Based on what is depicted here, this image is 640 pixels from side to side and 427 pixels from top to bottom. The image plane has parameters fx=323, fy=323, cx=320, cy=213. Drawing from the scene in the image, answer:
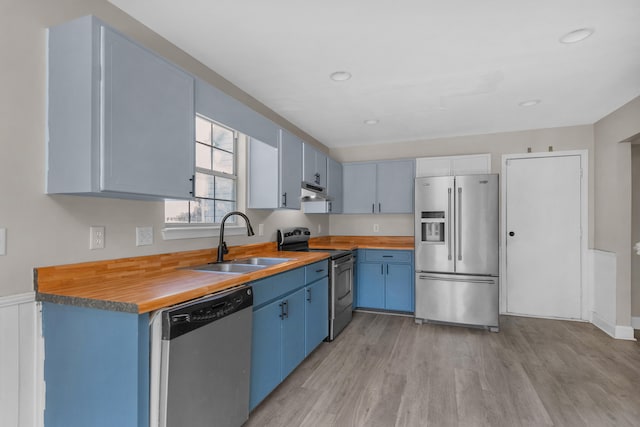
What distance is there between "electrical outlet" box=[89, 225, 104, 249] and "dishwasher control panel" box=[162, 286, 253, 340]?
0.68 m

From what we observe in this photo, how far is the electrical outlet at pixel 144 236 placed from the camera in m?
1.97

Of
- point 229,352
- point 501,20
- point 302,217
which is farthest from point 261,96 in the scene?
point 229,352

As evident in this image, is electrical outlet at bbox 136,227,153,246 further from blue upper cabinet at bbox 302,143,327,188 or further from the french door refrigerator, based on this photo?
the french door refrigerator

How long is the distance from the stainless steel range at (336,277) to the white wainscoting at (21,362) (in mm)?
2202

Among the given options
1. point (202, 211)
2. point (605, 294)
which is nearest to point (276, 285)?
point (202, 211)

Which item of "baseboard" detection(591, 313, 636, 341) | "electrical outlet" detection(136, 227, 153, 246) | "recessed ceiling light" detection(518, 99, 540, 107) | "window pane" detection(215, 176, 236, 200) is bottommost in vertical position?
"baseboard" detection(591, 313, 636, 341)

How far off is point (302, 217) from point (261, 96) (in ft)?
5.43

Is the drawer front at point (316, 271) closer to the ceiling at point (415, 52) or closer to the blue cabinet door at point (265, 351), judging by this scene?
the blue cabinet door at point (265, 351)

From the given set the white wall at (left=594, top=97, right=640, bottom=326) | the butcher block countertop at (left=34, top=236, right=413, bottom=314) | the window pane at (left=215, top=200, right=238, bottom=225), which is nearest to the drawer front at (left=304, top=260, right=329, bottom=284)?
the butcher block countertop at (left=34, top=236, right=413, bottom=314)

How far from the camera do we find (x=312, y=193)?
387cm

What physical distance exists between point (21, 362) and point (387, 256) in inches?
140

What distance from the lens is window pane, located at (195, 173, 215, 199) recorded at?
2.65 meters

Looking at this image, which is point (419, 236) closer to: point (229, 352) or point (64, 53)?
point (229, 352)

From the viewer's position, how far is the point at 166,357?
1.34m
